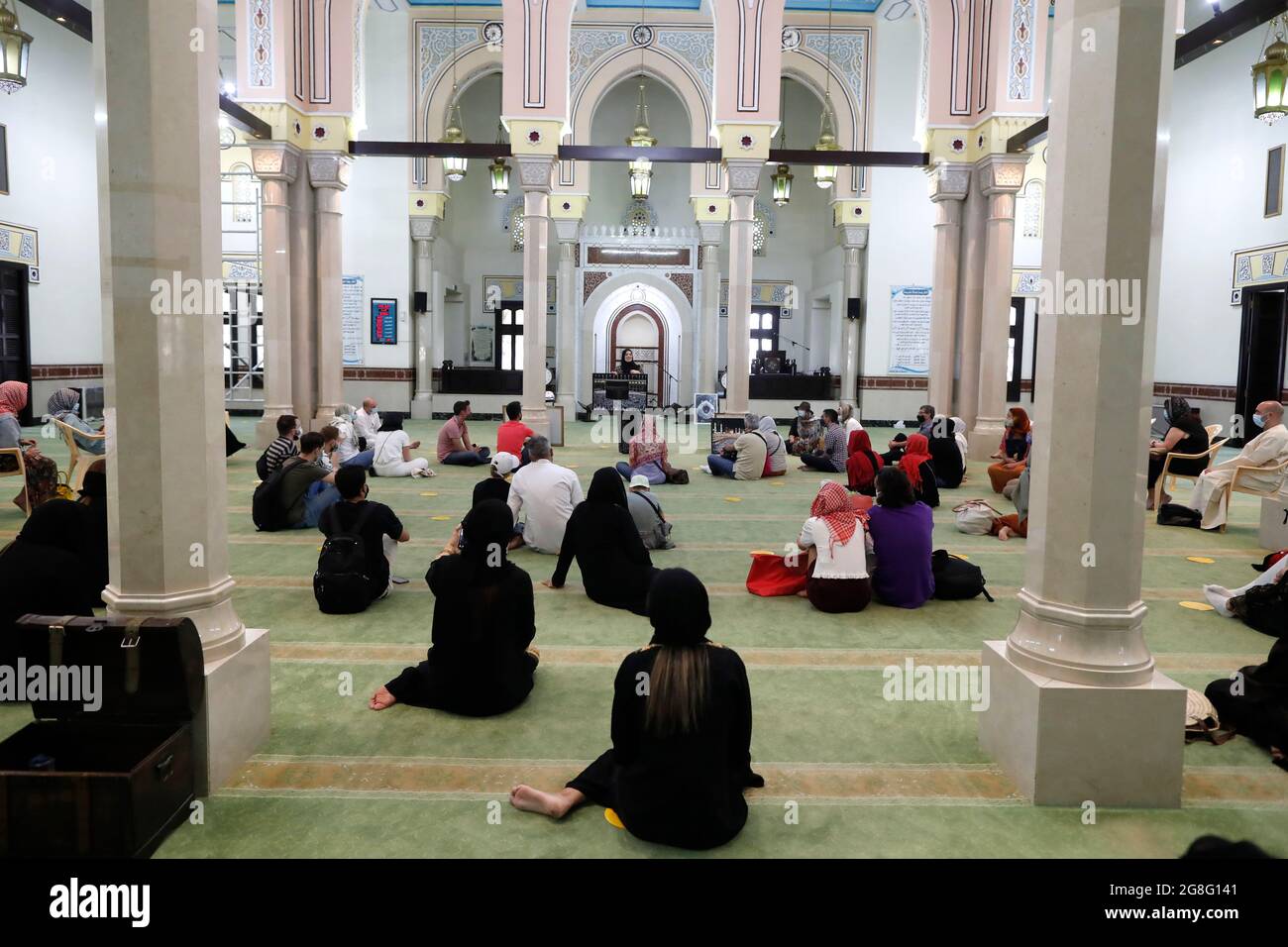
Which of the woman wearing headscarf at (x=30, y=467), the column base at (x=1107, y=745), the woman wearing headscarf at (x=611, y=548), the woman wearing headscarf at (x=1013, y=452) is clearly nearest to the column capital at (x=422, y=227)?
the woman wearing headscarf at (x=30, y=467)

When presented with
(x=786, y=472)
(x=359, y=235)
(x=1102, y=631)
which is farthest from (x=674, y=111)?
(x=1102, y=631)

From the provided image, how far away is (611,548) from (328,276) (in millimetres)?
7279

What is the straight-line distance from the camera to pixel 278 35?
920 centimetres

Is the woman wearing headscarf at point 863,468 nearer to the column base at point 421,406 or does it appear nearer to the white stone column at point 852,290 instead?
the white stone column at point 852,290

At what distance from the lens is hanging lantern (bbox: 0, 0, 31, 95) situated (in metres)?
6.34

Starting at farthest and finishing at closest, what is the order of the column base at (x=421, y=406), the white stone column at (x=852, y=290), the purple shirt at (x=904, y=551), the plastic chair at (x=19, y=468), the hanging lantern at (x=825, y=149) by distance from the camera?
the white stone column at (x=852, y=290) < the column base at (x=421, y=406) < the hanging lantern at (x=825, y=149) < the plastic chair at (x=19, y=468) < the purple shirt at (x=904, y=551)

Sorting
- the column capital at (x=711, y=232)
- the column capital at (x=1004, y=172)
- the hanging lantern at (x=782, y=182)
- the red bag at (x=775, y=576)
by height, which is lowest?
the red bag at (x=775, y=576)

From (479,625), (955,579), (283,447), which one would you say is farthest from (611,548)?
(283,447)

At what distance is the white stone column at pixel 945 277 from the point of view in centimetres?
980

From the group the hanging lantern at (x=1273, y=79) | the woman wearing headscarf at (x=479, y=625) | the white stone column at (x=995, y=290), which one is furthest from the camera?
the white stone column at (x=995, y=290)

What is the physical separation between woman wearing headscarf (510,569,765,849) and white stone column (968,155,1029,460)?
27.1ft

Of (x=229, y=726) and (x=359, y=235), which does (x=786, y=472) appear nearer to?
(x=229, y=726)

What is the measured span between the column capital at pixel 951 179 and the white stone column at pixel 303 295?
23.0 ft

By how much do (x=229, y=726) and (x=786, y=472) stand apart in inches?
279
